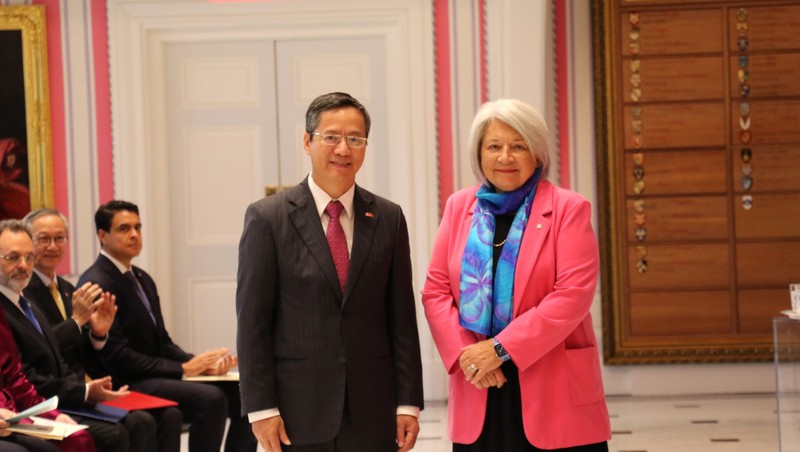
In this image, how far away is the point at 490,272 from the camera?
3.32 m

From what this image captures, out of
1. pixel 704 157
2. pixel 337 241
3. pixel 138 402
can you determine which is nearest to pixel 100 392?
pixel 138 402

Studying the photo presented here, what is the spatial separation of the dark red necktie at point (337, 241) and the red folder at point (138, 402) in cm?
199

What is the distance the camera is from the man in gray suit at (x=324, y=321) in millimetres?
3055

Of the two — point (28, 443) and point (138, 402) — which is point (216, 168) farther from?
point (28, 443)

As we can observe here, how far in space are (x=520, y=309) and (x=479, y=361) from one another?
22 centimetres

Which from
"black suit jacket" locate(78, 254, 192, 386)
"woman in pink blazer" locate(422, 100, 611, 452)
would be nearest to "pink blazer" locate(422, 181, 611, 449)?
"woman in pink blazer" locate(422, 100, 611, 452)

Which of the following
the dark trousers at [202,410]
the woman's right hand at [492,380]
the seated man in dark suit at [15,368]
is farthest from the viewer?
the dark trousers at [202,410]

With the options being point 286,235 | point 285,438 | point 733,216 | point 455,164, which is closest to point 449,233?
point 286,235

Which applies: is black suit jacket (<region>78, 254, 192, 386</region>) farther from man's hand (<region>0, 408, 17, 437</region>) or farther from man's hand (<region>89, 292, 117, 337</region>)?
man's hand (<region>0, 408, 17, 437</region>)

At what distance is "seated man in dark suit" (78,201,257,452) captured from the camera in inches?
204

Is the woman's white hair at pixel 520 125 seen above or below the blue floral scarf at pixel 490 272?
above

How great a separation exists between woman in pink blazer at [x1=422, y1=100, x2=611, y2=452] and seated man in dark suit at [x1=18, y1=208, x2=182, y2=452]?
1877 millimetres

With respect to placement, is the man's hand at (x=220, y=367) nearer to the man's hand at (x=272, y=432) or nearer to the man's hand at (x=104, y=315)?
the man's hand at (x=104, y=315)

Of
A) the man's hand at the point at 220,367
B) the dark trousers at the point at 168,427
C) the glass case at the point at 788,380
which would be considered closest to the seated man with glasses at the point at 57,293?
the dark trousers at the point at 168,427
